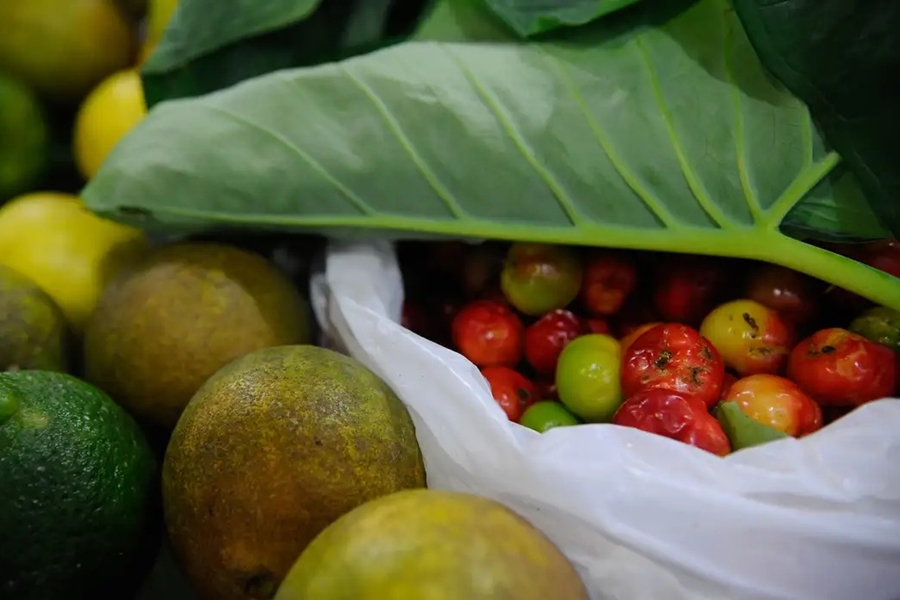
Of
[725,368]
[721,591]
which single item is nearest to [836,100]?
[725,368]

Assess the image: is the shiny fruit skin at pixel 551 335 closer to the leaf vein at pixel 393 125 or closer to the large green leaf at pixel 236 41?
the leaf vein at pixel 393 125

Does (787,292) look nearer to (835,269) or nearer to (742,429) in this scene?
(835,269)

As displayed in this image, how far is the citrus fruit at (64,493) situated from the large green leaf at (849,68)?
0.53 metres

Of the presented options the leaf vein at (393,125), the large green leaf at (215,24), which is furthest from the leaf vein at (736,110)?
the large green leaf at (215,24)

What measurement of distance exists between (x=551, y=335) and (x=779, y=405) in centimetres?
19

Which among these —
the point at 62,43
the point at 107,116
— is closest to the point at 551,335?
the point at 107,116

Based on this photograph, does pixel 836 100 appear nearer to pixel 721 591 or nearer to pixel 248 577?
pixel 721 591

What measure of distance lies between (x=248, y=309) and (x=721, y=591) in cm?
40

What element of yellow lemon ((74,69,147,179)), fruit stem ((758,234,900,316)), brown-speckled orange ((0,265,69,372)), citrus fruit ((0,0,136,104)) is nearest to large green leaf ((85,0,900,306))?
fruit stem ((758,234,900,316))

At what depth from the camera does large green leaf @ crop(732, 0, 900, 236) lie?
0.52 m

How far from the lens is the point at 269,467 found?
49 centimetres

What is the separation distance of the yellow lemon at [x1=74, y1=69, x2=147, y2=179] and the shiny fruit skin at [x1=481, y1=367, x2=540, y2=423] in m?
0.45

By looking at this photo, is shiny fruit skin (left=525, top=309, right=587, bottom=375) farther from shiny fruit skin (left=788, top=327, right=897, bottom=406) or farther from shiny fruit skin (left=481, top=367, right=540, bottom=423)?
shiny fruit skin (left=788, top=327, right=897, bottom=406)

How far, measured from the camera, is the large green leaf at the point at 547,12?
0.56 metres
